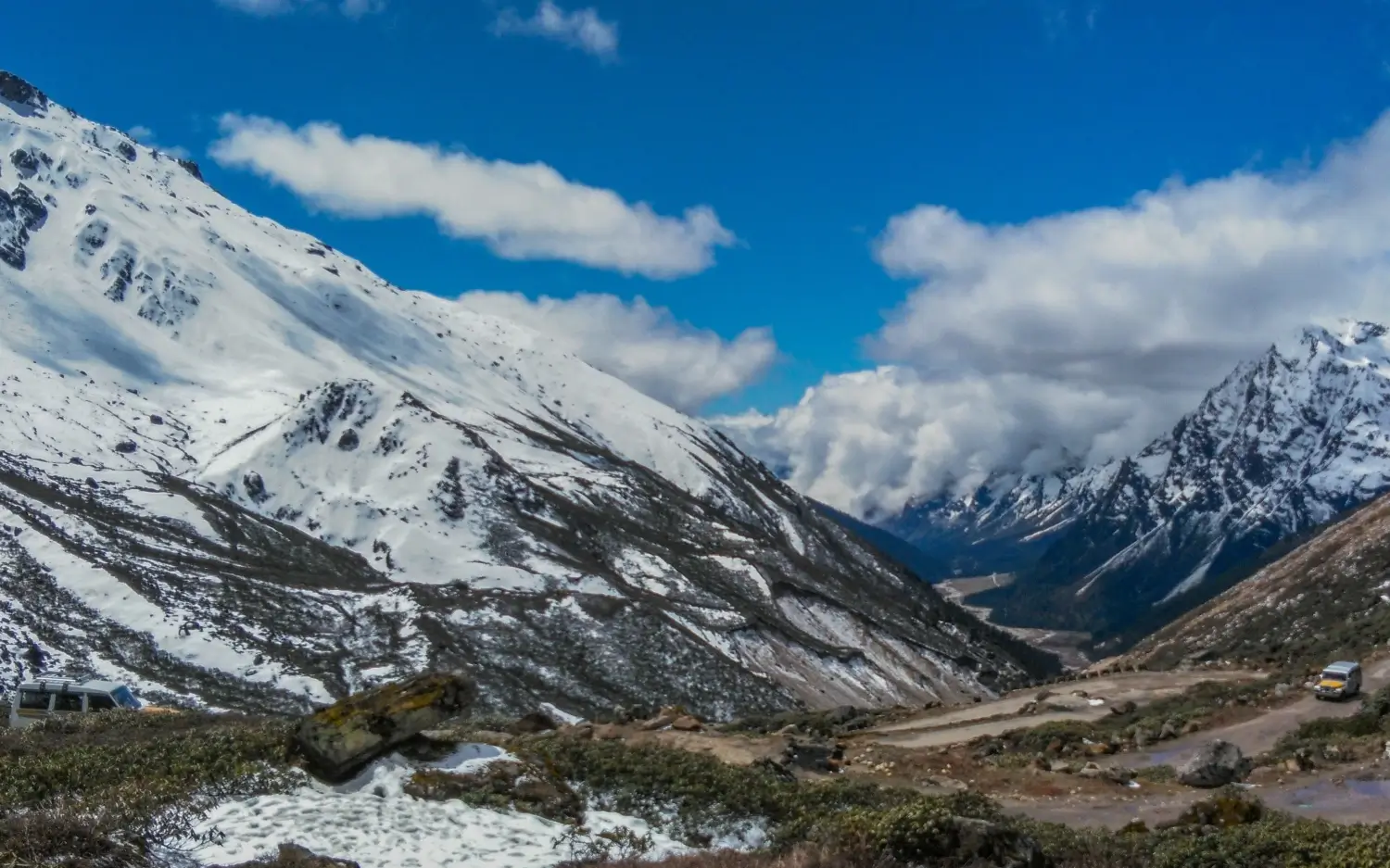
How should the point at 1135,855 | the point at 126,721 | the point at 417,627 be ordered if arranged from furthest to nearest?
the point at 417,627 → the point at 126,721 → the point at 1135,855

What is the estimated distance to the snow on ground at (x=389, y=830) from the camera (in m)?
17.6

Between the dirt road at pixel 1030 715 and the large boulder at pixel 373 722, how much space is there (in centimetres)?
2413

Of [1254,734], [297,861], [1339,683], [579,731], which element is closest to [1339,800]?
[1254,734]

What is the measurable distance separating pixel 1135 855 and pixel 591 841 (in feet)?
31.0

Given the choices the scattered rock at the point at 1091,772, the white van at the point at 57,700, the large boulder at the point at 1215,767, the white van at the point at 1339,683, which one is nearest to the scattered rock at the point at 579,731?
the white van at the point at 57,700

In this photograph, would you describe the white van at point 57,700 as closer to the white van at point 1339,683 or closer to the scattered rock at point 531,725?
the scattered rock at point 531,725

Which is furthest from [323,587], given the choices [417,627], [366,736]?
[366,736]

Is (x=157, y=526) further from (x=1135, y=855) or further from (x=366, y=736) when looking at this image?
(x=1135, y=855)

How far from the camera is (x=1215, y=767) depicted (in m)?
31.0

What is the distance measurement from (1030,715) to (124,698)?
40.3m

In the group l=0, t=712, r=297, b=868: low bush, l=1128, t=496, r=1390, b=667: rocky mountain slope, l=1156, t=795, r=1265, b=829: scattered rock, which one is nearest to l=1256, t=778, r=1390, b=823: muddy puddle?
l=1156, t=795, r=1265, b=829: scattered rock

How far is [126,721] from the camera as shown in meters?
29.8

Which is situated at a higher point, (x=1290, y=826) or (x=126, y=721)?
(x=1290, y=826)

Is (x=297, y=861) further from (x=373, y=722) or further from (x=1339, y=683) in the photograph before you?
(x=1339, y=683)
